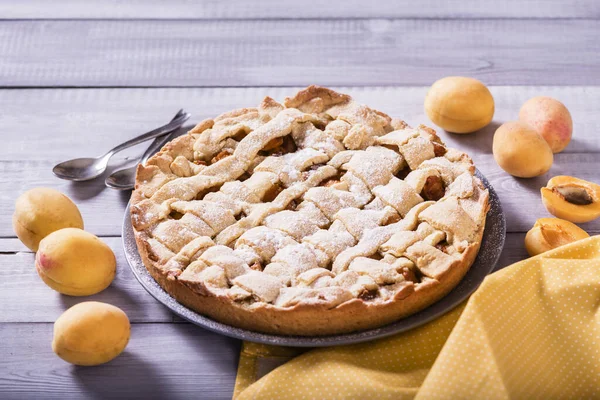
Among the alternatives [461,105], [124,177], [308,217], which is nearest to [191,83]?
[124,177]

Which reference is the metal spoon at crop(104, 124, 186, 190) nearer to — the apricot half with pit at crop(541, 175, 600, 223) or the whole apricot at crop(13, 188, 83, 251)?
the whole apricot at crop(13, 188, 83, 251)

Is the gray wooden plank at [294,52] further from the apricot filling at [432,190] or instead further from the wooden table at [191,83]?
the apricot filling at [432,190]

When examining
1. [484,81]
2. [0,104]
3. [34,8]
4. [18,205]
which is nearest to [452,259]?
[18,205]

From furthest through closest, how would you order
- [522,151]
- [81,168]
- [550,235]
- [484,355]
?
[81,168], [522,151], [550,235], [484,355]

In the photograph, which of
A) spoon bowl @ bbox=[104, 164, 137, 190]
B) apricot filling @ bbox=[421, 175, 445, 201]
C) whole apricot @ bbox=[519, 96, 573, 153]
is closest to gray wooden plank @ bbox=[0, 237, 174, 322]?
spoon bowl @ bbox=[104, 164, 137, 190]

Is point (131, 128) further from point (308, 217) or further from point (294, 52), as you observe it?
point (308, 217)

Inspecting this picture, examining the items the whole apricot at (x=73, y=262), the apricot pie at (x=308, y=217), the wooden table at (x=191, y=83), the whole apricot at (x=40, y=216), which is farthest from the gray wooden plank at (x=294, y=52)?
→ the whole apricot at (x=73, y=262)
